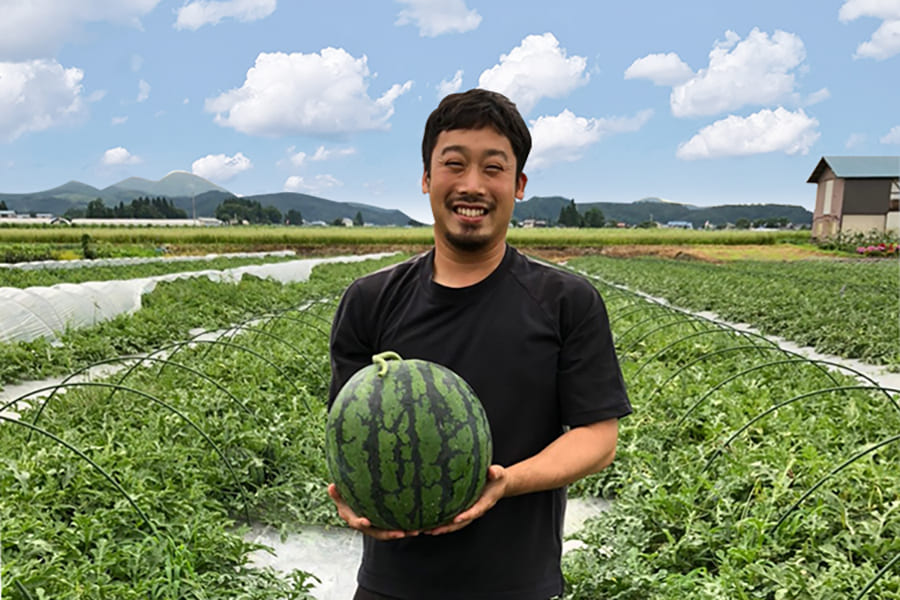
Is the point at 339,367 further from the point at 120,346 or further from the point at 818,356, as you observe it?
the point at 818,356

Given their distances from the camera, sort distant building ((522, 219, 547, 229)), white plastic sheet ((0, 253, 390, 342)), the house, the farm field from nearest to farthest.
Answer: the farm field
white plastic sheet ((0, 253, 390, 342))
the house
distant building ((522, 219, 547, 229))

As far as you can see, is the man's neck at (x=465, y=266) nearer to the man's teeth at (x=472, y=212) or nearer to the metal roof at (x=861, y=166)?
the man's teeth at (x=472, y=212)

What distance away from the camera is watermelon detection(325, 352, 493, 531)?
1684 millimetres

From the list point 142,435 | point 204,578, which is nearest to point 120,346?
point 142,435

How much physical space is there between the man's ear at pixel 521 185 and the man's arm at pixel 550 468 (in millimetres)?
654

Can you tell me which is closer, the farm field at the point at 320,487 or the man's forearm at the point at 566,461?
the man's forearm at the point at 566,461

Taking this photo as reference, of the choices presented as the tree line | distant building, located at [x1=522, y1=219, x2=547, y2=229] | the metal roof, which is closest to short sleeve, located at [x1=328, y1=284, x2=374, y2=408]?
the metal roof

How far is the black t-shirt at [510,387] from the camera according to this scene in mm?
1778

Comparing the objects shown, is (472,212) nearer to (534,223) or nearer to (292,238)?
(292,238)

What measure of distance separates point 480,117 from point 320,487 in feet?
11.0

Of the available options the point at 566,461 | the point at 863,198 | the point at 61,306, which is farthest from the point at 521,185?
the point at 863,198

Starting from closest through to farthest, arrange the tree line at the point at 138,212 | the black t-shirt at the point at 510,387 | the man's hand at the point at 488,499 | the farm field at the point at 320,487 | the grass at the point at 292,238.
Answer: the man's hand at the point at 488,499
the black t-shirt at the point at 510,387
the farm field at the point at 320,487
the grass at the point at 292,238
the tree line at the point at 138,212

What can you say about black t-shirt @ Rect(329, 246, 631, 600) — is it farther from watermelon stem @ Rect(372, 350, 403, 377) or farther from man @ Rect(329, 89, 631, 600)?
watermelon stem @ Rect(372, 350, 403, 377)

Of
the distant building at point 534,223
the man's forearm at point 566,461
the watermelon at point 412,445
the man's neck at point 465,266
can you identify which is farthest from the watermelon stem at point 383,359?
the distant building at point 534,223
